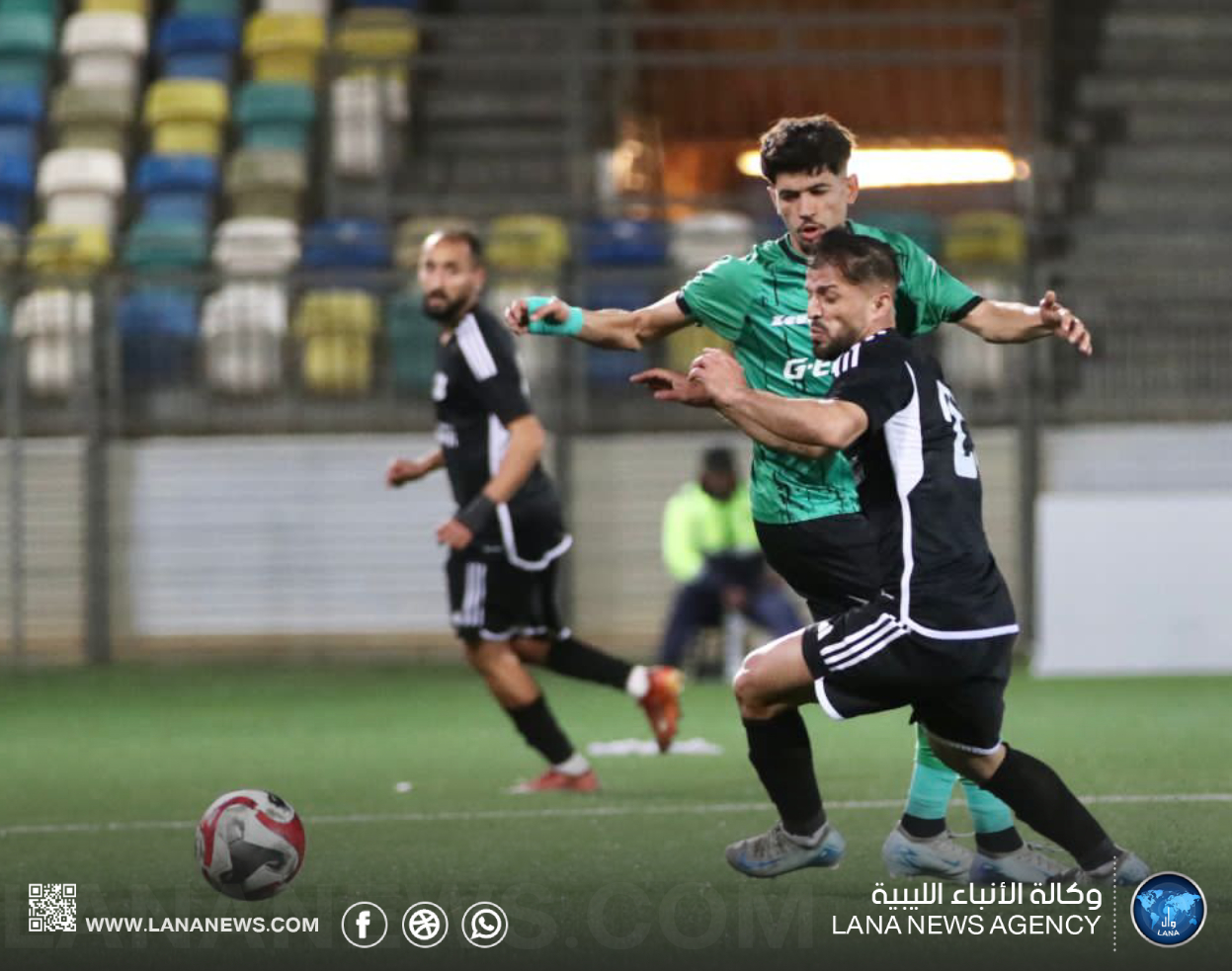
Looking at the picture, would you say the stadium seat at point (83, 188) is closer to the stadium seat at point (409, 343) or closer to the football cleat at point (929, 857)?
the stadium seat at point (409, 343)

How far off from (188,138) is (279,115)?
79 centimetres

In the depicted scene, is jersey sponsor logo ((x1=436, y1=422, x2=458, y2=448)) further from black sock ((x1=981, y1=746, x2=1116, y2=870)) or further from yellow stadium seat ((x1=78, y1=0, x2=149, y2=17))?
yellow stadium seat ((x1=78, y1=0, x2=149, y2=17))

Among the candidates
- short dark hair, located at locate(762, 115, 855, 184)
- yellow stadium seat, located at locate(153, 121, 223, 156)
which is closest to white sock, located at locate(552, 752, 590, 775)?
short dark hair, located at locate(762, 115, 855, 184)

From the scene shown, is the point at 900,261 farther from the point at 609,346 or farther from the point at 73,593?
the point at 73,593

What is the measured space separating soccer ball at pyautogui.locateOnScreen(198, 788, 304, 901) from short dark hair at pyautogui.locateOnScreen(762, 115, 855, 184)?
2.24 meters

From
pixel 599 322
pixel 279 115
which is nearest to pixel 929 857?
pixel 599 322

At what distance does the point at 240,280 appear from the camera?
54.2ft

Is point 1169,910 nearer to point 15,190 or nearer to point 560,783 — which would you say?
point 560,783

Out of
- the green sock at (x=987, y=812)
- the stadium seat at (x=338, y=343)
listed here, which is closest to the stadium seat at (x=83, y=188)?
the stadium seat at (x=338, y=343)

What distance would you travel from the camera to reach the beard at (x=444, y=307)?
8.95 m

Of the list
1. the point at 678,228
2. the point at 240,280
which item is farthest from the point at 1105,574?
the point at 240,280

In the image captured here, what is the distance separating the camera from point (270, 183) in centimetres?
1833

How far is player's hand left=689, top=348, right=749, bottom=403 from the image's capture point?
5.77m

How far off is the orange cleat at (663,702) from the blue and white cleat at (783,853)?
3.01 meters
